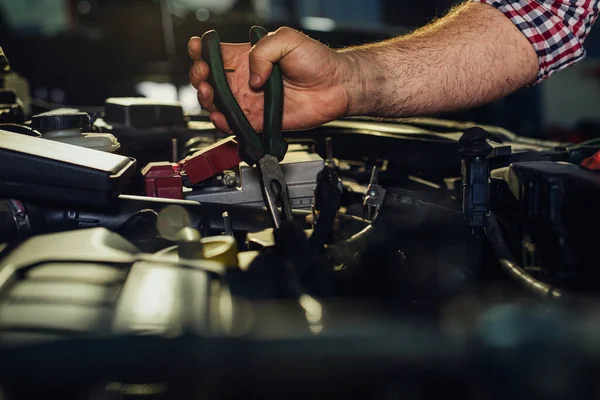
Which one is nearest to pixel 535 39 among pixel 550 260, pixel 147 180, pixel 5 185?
pixel 550 260

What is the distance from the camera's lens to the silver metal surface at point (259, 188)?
Answer: 3.10ft

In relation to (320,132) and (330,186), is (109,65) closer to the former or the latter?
(320,132)

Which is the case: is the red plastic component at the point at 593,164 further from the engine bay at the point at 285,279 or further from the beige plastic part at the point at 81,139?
the beige plastic part at the point at 81,139

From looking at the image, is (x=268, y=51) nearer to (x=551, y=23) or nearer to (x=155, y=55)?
(x=551, y=23)

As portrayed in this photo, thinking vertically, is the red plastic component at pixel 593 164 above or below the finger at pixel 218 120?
below

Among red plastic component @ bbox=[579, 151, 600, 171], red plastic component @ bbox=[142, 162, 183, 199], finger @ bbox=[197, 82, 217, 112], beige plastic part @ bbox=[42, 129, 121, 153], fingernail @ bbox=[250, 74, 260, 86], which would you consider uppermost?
fingernail @ bbox=[250, 74, 260, 86]

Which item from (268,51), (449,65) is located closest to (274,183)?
(268,51)

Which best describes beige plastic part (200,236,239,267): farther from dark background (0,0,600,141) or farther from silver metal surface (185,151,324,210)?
dark background (0,0,600,141)

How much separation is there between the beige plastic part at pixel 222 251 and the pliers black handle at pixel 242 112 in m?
0.20

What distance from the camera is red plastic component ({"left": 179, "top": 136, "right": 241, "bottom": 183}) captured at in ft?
3.03

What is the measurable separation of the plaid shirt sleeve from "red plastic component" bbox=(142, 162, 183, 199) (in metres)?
0.66

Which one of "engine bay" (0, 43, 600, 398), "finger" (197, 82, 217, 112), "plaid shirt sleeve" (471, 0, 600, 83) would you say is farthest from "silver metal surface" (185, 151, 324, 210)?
"plaid shirt sleeve" (471, 0, 600, 83)

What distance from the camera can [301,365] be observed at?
40 cm

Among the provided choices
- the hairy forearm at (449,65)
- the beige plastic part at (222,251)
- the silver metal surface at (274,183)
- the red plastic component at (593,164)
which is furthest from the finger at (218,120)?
the red plastic component at (593,164)
